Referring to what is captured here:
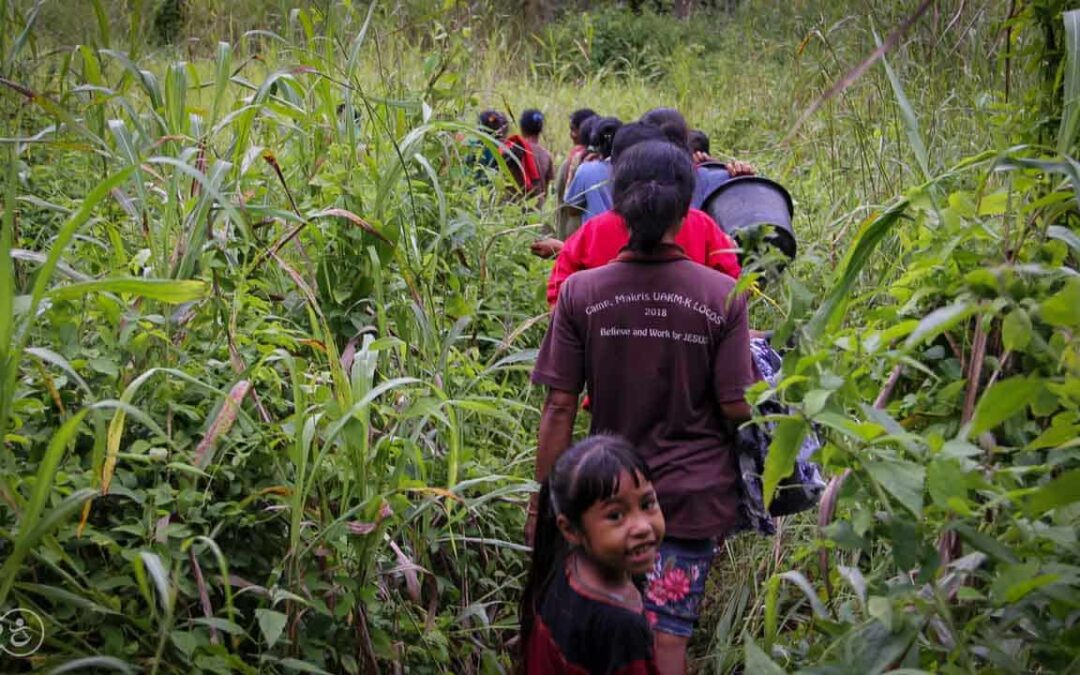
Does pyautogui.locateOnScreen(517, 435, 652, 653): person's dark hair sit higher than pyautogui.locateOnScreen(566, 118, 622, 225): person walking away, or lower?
higher

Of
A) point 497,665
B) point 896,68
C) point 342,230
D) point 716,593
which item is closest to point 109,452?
point 497,665

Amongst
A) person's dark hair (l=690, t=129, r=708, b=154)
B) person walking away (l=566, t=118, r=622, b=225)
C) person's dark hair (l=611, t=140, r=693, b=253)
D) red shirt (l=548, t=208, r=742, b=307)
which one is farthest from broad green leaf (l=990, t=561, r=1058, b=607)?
person's dark hair (l=690, t=129, r=708, b=154)

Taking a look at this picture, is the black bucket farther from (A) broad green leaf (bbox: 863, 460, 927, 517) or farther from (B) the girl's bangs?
(A) broad green leaf (bbox: 863, 460, 927, 517)

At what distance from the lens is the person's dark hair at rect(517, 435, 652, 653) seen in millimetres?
2295

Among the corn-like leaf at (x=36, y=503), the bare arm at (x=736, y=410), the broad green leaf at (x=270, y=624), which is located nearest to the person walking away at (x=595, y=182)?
the bare arm at (x=736, y=410)

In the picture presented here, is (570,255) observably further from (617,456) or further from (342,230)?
(617,456)

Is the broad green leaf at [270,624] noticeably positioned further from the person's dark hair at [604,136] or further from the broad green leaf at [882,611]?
the person's dark hair at [604,136]

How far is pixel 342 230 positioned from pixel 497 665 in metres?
1.29

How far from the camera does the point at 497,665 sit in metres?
2.72

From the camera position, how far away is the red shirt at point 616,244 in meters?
3.28

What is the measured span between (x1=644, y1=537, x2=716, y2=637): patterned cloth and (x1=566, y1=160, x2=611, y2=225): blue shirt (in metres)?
2.22

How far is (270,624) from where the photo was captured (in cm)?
210

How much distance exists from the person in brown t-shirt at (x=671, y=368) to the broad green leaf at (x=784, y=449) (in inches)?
48.8

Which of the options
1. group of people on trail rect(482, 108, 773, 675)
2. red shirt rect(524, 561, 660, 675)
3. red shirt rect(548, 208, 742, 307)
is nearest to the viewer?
red shirt rect(524, 561, 660, 675)
